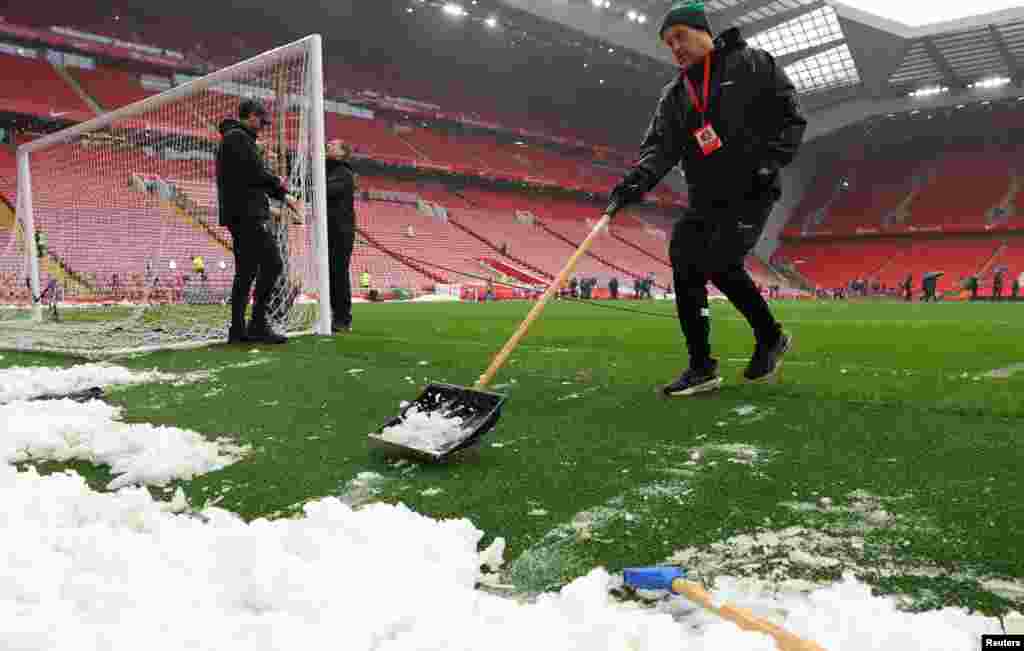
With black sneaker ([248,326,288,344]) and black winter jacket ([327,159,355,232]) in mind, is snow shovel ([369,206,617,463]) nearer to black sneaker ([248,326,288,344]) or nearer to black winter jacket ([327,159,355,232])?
black sneaker ([248,326,288,344])

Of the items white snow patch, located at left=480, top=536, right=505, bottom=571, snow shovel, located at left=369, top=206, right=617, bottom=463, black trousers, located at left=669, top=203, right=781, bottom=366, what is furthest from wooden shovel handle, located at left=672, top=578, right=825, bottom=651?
black trousers, located at left=669, top=203, right=781, bottom=366

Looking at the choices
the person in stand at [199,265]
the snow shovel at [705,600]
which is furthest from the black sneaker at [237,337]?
the snow shovel at [705,600]

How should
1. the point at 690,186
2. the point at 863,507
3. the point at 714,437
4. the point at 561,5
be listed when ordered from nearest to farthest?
the point at 863,507 → the point at 714,437 → the point at 690,186 → the point at 561,5

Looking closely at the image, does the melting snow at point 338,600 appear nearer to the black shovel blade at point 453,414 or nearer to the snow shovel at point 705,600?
the snow shovel at point 705,600

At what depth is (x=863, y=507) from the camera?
1477mm

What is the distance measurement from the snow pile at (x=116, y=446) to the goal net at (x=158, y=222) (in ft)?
8.80

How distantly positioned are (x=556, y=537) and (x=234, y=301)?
4.39 m

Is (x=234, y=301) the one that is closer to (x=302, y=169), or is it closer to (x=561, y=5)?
(x=302, y=169)

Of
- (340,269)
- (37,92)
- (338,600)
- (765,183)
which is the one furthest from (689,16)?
(37,92)

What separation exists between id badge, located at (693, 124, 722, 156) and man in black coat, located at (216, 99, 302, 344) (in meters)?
3.41

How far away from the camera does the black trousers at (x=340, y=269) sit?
6.65m

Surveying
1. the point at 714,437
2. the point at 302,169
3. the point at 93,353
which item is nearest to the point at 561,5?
the point at 302,169

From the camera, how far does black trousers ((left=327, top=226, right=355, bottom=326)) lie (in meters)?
6.65

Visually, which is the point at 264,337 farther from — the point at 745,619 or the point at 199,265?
the point at 745,619
